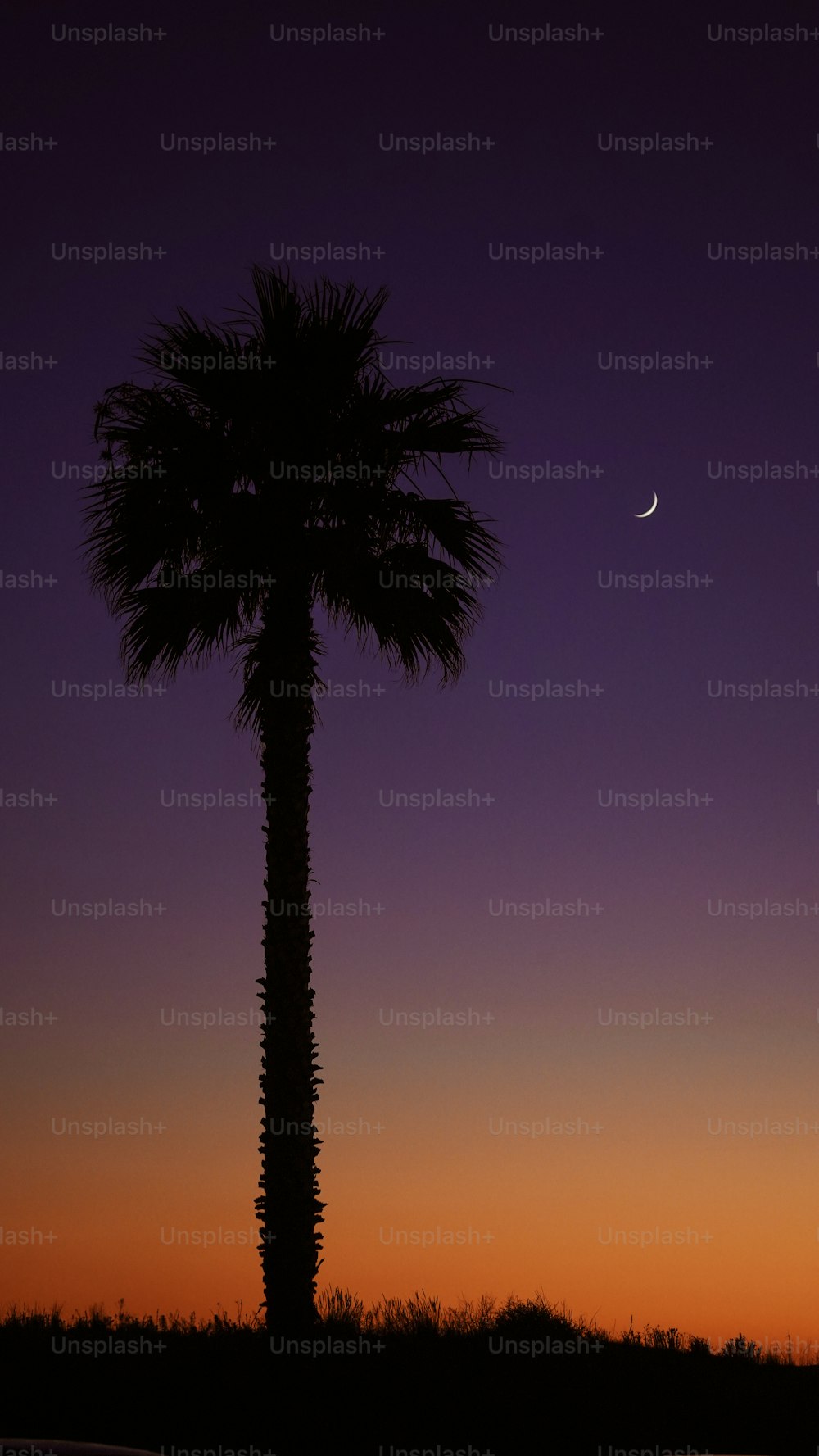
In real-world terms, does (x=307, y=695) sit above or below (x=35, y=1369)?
above

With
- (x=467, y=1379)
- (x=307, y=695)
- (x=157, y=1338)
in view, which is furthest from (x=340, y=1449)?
(x=307, y=695)

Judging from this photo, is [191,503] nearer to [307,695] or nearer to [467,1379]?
[307,695]

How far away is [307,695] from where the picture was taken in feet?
54.1

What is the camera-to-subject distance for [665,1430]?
11875mm

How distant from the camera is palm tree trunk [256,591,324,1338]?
47.3 ft

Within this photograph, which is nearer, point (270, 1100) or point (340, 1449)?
point (340, 1449)

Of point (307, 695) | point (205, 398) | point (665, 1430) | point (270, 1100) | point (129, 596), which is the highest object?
point (205, 398)

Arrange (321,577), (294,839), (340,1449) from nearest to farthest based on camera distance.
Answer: (340,1449)
(294,839)
(321,577)

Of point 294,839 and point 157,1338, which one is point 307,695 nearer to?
point 294,839

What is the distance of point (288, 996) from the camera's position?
1505 centimetres

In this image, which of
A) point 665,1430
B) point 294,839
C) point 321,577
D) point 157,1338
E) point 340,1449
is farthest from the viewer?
point 321,577

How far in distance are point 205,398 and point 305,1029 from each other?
7.97m

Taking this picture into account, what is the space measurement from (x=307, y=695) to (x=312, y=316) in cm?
494

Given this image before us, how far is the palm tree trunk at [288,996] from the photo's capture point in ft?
47.3
